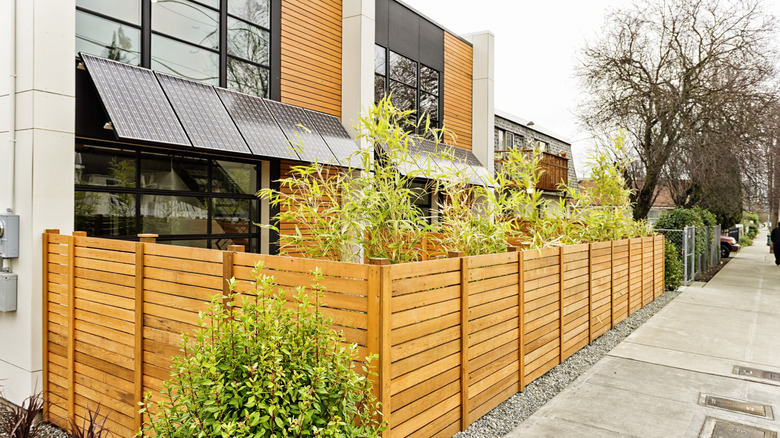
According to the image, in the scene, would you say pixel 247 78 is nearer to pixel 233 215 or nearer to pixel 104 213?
pixel 233 215

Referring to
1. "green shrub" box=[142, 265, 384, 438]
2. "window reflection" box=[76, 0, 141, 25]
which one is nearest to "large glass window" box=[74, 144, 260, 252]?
"window reflection" box=[76, 0, 141, 25]

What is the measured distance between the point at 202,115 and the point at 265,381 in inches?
197

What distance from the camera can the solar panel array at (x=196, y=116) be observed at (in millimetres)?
5402

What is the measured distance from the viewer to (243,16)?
7.75 meters

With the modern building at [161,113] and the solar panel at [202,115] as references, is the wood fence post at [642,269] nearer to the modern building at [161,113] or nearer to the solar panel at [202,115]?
the modern building at [161,113]

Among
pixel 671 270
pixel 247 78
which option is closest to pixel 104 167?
pixel 247 78

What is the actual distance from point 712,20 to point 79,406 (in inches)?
709

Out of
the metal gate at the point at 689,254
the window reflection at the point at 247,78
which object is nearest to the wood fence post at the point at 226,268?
the window reflection at the point at 247,78

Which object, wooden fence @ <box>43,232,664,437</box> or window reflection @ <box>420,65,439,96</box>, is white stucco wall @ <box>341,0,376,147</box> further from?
wooden fence @ <box>43,232,664,437</box>

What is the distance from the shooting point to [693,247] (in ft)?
43.0

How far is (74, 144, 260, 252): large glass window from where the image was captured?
5812 millimetres

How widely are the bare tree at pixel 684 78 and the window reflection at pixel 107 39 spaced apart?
13.7 m

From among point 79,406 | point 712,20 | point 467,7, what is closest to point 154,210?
point 79,406

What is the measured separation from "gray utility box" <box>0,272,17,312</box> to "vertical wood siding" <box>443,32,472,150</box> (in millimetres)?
10333
